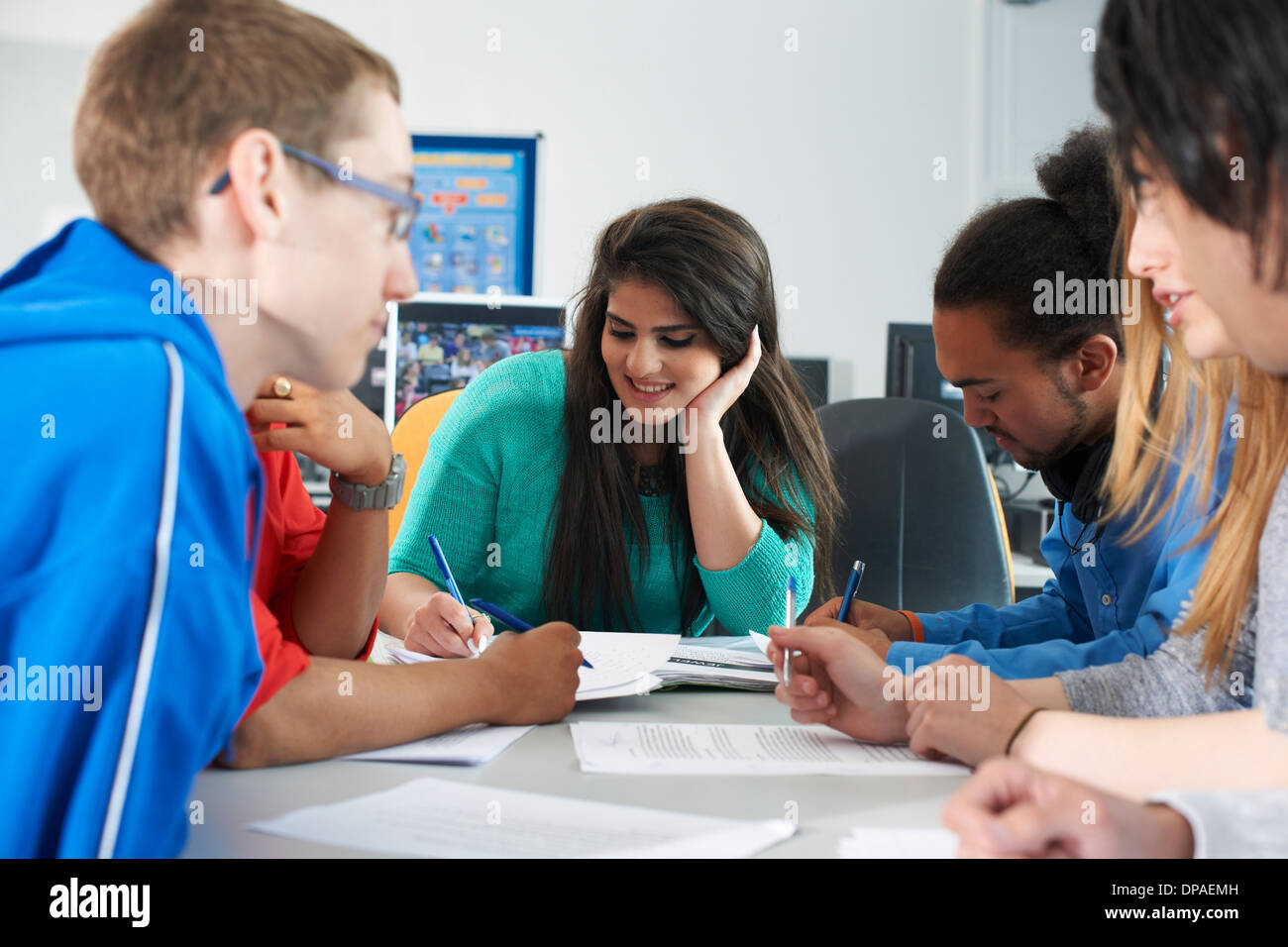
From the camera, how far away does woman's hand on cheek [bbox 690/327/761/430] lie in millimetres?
1559

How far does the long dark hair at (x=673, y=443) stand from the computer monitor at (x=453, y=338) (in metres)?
0.34

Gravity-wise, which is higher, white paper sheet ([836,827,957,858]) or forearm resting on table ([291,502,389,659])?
forearm resting on table ([291,502,389,659])

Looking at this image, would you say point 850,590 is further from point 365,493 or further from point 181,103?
point 181,103

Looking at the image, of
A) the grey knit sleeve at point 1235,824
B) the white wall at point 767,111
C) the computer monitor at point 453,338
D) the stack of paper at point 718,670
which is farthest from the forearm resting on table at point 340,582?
the white wall at point 767,111

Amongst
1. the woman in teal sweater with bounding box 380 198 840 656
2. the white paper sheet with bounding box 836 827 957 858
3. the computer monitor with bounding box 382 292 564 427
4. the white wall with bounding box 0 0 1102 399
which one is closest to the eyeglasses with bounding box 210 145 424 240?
the white paper sheet with bounding box 836 827 957 858

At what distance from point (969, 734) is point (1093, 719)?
9cm

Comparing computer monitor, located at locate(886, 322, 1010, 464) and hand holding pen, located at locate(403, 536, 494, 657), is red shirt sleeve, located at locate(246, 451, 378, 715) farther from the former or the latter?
computer monitor, located at locate(886, 322, 1010, 464)

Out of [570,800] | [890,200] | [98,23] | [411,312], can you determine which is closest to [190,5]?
[570,800]

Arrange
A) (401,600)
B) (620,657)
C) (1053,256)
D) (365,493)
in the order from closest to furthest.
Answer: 1. (365,493)
2. (620,657)
3. (1053,256)
4. (401,600)

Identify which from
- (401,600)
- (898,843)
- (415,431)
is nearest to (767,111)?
(415,431)

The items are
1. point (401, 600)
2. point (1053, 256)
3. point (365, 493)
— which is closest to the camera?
point (365, 493)

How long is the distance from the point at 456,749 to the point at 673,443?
0.95 metres

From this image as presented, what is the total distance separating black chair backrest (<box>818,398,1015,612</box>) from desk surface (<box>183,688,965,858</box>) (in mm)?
1252

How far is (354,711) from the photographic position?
77 centimetres
